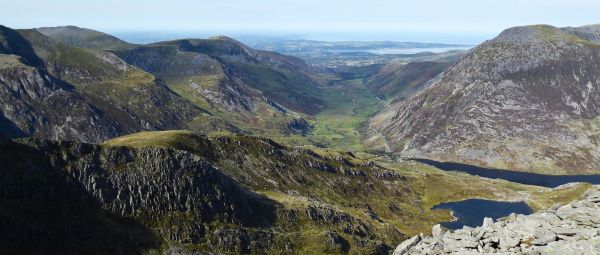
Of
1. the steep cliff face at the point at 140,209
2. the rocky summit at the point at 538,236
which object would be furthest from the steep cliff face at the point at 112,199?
the rocky summit at the point at 538,236

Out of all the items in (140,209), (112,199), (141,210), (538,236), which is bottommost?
(141,210)

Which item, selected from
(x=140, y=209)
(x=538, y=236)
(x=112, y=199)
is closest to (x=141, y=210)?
(x=140, y=209)

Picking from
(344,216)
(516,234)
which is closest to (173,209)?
(344,216)

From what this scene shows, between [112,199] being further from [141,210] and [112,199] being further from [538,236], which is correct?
[538,236]

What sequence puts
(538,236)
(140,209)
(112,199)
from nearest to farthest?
(538,236)
(112,199)
(140,209)

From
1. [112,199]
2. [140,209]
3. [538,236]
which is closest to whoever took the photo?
[538,236]

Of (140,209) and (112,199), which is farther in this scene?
(140,209)

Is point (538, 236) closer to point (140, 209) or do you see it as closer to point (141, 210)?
point (141, 210)

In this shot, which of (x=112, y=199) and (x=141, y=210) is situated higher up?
(x=112, y=199)

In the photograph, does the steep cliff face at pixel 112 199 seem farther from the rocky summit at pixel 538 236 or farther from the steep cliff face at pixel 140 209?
the rocky summit at pixel 538 236
